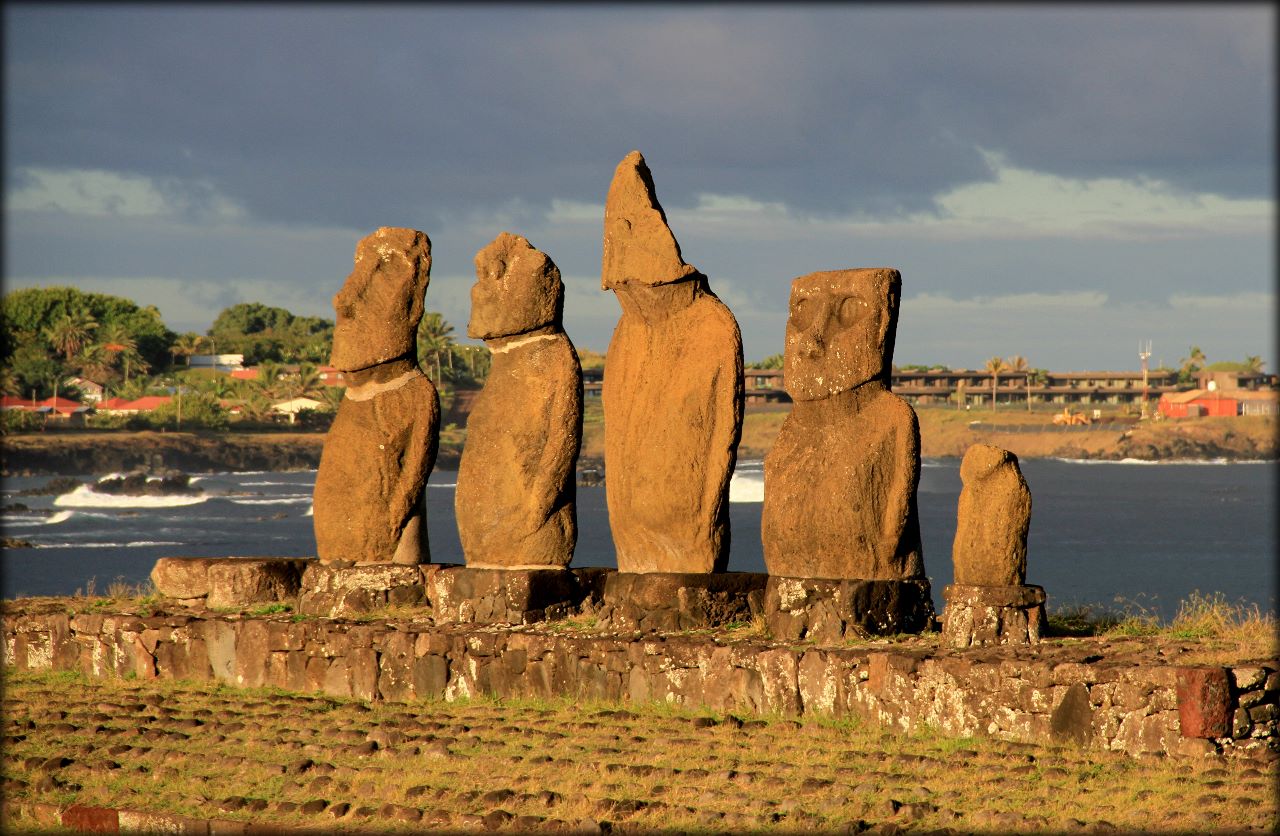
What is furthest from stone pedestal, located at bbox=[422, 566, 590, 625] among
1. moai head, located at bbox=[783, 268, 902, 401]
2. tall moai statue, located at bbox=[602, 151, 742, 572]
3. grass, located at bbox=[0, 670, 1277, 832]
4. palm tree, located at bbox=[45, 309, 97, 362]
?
palm tree, located at bbox=[45, 309, 97, 362]

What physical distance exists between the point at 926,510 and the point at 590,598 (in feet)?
242

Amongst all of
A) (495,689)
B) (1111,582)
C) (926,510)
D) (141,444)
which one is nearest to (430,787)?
(495,689)

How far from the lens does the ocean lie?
48.2m

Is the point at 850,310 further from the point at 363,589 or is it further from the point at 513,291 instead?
Answer: the point at 363,589

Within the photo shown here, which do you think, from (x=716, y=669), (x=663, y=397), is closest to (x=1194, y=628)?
(x=716, y=669)

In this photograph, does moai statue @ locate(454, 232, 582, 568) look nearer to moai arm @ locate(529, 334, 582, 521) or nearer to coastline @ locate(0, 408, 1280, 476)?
moai arm @ locate(529, 334, 582, 521)

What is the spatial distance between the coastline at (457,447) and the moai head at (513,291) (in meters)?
76.1

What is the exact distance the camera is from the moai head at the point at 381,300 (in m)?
14.9

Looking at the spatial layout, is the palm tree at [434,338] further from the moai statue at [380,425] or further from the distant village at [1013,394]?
the moai statue at [380,425]

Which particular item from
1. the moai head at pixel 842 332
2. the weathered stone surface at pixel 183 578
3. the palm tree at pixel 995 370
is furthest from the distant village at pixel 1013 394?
the moai head at pixel 842 332

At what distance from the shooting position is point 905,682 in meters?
10.7

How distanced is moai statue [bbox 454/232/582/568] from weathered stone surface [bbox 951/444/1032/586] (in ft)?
10.7

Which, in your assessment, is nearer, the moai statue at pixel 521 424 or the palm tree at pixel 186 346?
the moai statue at pixel 521 424

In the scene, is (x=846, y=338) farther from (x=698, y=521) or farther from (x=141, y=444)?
(x=141, y=444)
